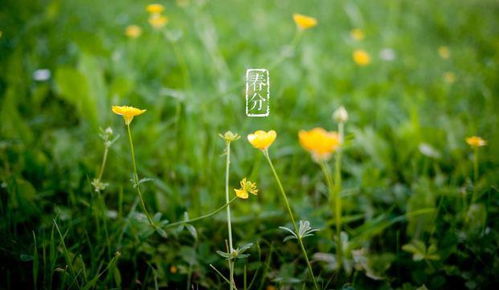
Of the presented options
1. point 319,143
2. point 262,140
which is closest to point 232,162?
point 262,140

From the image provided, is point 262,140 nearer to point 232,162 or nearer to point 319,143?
point 319,143

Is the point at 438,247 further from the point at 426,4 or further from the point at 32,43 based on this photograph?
the point at 426,4

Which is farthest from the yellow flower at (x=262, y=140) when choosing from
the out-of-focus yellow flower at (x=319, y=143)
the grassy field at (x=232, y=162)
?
the out-of-focus yellow flower at (x=319, y=143)

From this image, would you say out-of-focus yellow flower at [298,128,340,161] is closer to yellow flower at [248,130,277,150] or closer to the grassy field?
the grassy field

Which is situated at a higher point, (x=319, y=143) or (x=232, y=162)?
(x=319, y=143)

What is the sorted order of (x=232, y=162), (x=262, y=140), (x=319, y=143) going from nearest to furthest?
(x=319, y=143), (x=262, y=140), (x=232, y=162)

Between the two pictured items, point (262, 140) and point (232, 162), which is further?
point (232, 162)

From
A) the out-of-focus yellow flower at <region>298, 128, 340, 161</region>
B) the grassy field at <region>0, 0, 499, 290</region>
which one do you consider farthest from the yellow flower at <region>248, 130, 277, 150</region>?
the out-of-focus yellow flower at <region>298, 128, 340, 161</region>

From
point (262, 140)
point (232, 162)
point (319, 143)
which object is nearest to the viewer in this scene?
point (319, 143)
